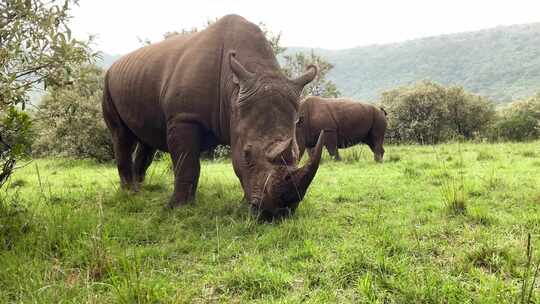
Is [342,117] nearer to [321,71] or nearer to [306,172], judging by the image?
[306,172]

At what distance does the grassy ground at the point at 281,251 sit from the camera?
8.82 feet

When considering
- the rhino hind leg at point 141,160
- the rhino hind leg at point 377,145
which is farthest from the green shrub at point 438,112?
the rhino hind leg at point 141,160

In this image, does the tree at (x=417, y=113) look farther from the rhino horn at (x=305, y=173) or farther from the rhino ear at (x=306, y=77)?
the rhino horn at (x=305, y=173)

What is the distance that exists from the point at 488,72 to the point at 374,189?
115m

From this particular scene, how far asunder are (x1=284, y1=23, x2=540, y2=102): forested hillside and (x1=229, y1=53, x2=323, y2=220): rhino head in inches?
3277

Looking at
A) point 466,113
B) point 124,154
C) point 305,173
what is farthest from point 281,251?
point 466,113

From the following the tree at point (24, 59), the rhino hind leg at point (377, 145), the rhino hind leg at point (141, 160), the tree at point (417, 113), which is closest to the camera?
the tree at point (24, 59)

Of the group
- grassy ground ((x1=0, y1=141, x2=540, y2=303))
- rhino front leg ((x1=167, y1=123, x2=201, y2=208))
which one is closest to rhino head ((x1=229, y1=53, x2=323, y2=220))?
grassy ground ((x1=0, y1=141, x2=540, y2=303))

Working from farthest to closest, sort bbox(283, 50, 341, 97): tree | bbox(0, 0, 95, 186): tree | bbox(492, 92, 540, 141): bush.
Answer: bbox(283, 50, 341, 97): tree < bbox(492, 92, 540, 141): bush < bbox(0, 0, 95, 186): tree

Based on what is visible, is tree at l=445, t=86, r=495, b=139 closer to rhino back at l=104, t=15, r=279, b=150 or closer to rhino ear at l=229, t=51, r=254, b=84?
rhino back at l=104, t=15, r=279, b=150

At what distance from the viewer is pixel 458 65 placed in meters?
127

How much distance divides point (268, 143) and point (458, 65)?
135 meters

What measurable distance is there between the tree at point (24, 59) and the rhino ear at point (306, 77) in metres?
2.09

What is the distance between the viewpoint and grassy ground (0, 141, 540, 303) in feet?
8.82
